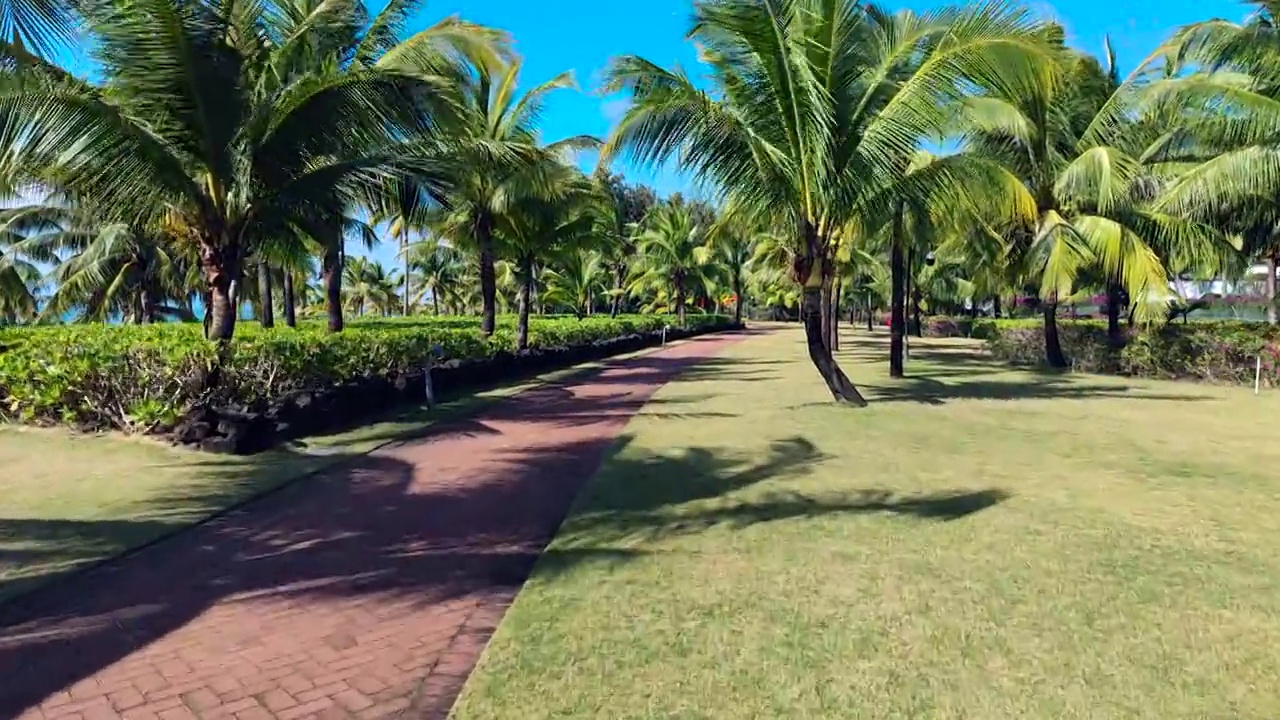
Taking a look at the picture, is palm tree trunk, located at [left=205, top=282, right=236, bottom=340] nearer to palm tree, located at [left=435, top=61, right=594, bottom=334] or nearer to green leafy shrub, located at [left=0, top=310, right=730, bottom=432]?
green leafy shrub, located at [left=0, top=310, right=730, bottom=432]

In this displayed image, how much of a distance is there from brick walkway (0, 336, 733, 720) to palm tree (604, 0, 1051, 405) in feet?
19.9

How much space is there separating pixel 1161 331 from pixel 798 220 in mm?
12027

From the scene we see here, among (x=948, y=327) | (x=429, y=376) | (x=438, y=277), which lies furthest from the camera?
(x=438, y=277)

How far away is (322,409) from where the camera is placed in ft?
34.2

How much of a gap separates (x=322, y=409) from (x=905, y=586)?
7790 millimetres

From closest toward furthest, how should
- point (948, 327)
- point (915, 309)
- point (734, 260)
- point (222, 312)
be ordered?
point (222, 312) → point (915, 309) → point (948, 327) → point (734, 260)

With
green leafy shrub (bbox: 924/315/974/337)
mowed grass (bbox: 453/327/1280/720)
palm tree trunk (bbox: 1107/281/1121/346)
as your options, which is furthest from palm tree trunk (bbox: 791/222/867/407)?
green leafy shrub (bbox: 924/315/974/337)

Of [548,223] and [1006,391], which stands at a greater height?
[548,223]

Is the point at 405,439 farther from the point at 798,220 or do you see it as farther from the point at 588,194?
the point at 588,194

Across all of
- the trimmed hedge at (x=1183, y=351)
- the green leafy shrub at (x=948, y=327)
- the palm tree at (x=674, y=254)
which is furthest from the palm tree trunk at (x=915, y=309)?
the trimmed hedge at (x=1183, y=351)

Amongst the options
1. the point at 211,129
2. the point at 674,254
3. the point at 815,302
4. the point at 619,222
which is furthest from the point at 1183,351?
the point at 619,222

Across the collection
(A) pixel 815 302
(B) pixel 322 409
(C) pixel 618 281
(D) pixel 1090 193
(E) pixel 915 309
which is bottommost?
(B) pixel 322 409

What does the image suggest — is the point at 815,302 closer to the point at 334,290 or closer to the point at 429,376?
the point at 429,376

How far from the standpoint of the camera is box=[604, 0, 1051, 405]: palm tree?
36.6ft
